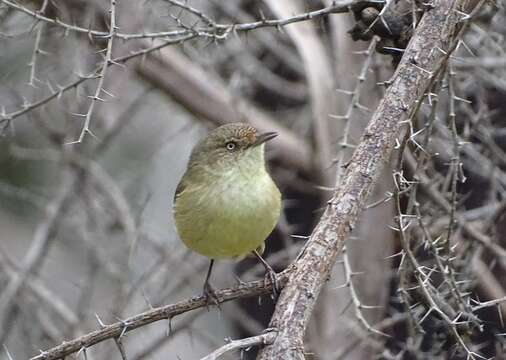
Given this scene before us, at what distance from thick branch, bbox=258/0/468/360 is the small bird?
70cm

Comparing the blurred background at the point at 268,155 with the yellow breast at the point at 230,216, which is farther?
the blurred background at the point at 268,155

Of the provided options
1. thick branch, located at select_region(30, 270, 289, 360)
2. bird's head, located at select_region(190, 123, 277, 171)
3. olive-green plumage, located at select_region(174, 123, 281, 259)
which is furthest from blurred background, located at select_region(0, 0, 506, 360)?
thick branch, located at select_region(30, 270, 289, 360)

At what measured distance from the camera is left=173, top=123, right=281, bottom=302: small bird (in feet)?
13.8

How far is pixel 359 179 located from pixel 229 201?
1042 millimetres

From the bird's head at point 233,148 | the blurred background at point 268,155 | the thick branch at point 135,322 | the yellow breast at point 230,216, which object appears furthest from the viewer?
the blurred background at point 268,155

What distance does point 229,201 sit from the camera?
14.0 feet

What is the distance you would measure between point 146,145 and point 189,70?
266 cm

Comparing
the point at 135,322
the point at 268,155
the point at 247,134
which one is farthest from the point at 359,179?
the point at 268,155

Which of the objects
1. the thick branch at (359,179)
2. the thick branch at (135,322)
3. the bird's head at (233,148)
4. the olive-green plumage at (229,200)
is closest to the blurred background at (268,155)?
the bird's head at (233,148)

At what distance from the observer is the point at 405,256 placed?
3.55 m

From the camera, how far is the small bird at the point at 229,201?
419cm

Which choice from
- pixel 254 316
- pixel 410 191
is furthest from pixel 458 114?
pixel 254 316

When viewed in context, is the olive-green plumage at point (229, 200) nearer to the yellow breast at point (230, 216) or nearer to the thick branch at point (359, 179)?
the yellow breast at point (230, 216)

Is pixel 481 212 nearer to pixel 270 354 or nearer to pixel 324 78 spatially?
pixel 324 78
